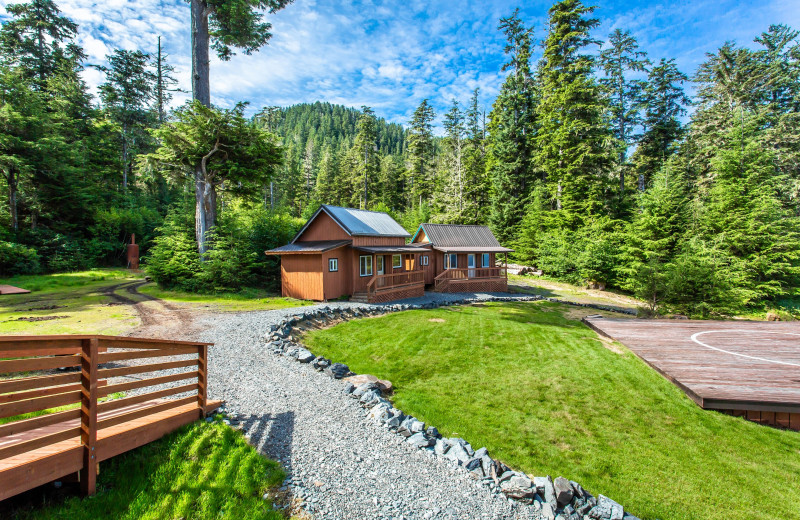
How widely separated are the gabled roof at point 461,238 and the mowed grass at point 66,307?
1704cm

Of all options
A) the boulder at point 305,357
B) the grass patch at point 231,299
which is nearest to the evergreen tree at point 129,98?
the grass patch at point 231,299

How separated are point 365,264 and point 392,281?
1827 millimetres

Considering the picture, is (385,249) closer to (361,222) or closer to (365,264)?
(365,264)

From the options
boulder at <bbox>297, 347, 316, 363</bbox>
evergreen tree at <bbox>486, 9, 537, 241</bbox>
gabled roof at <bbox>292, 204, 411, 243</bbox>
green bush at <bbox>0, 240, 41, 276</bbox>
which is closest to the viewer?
boulder at <bbox>297, 347, 316, 363</bbox>

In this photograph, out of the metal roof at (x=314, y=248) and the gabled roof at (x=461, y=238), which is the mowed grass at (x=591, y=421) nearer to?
the metal roof at (x=314, y=248)

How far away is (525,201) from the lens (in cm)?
3203

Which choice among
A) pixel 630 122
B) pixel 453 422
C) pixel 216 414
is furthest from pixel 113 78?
pixel 630 122

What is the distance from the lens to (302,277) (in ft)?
53.7

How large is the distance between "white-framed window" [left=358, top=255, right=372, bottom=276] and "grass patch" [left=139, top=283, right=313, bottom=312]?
3.67m

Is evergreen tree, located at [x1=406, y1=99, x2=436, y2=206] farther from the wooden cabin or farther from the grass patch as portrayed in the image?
the grass patch

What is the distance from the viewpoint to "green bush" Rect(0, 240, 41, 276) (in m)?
17.1

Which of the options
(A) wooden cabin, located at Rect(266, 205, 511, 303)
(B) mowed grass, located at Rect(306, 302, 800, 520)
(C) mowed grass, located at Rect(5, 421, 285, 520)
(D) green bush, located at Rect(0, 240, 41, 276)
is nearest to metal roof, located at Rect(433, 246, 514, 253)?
(A) wooden cabin, located at Rect(266, 205, 511, 303)

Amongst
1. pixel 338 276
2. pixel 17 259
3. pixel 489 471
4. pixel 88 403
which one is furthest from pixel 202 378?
pixel 17 259

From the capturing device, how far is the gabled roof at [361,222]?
57.4 feet
